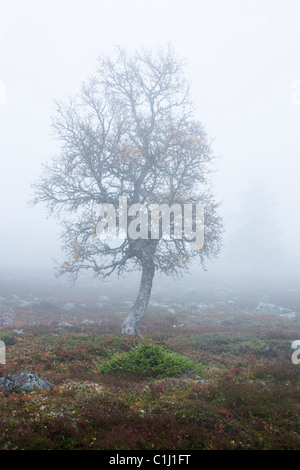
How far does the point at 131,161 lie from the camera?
16.4 m

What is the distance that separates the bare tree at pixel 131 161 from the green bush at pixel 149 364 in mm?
5800

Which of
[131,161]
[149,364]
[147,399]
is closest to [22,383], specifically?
[147,399]

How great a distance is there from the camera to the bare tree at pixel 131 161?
16.3 m

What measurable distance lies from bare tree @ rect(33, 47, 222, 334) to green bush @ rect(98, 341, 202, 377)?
5.80 meters

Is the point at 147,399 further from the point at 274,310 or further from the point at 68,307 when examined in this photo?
the point at 274,310

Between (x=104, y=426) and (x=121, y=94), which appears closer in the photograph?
(x=104, y=426)

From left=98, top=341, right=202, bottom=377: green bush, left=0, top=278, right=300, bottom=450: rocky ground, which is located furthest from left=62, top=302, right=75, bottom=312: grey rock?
left=98, top=341, right=202, bottom=377: green bush

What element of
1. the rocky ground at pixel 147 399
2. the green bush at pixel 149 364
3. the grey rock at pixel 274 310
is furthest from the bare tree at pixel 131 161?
the grey rock at pixel 274 310

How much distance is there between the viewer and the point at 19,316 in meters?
24.8

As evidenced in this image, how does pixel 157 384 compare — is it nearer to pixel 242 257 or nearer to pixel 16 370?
pixel 16 370

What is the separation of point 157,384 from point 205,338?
8.61 m

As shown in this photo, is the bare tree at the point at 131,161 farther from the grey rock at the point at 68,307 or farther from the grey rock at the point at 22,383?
the grey rock at the point at 68,307
